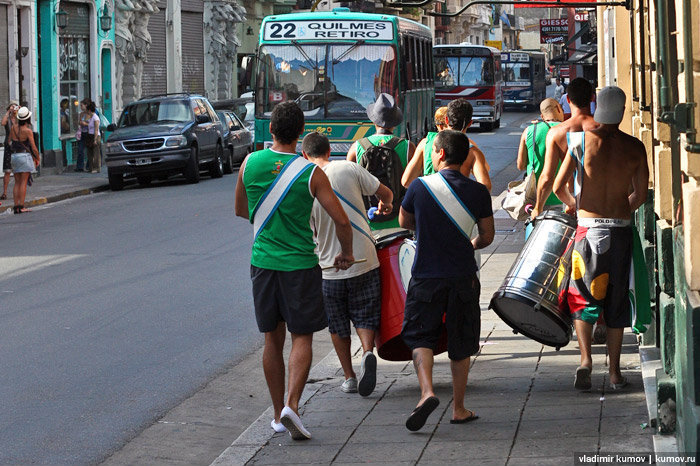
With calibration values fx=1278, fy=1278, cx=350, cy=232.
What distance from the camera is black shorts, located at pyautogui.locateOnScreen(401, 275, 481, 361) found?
6.86 metres

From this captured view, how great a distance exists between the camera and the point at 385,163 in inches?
341

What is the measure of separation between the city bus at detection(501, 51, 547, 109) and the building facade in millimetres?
52349

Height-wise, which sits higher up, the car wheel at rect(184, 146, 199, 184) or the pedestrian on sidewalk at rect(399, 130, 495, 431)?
the car wheel at rect(184, 146, 199, 184)

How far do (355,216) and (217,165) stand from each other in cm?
2017

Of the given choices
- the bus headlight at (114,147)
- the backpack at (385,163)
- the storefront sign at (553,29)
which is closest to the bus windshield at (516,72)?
the storefront sign at (553,29)

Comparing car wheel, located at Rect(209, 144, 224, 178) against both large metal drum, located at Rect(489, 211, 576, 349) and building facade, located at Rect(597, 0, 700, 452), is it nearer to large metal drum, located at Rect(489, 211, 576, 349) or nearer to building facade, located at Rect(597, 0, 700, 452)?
building facade, located at Rect(597, 0, 700, 452)

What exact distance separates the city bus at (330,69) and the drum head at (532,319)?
1492 cm

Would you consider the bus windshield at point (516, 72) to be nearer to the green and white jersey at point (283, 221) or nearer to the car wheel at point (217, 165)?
the car wheel at point (217, 165)

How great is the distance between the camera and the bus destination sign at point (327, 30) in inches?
907

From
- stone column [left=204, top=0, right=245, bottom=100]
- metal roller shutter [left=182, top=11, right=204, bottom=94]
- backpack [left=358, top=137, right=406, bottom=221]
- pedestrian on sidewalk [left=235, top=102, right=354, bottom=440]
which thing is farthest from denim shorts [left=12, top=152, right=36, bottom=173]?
stone column [left=204, top=0, right=245, bottom=100]

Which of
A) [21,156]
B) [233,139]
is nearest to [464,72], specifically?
[233,139]

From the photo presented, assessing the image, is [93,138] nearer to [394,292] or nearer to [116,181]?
[116,181]

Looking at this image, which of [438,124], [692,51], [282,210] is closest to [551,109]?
[438,124]

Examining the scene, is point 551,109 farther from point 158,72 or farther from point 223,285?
point 158,72
